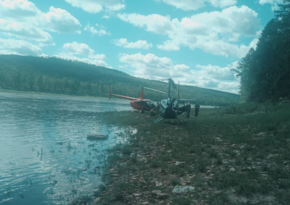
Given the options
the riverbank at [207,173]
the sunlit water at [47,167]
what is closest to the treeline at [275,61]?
the riverbank at [207,173]

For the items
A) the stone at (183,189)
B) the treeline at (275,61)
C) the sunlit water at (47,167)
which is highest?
the treeline at (275,61)

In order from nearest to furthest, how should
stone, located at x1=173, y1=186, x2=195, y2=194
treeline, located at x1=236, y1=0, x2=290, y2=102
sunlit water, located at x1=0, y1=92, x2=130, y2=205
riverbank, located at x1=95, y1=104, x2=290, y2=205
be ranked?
riverbank, located at x1=95, y1=104, x2=290, y2=205, stone, located at x1=173, y1=186, x2=195, y2=194, sunlit water, located at x1=0, y1=92, x2=130, y2=205, treeline, located at x1=236, y1=0, x2=290, y2=102

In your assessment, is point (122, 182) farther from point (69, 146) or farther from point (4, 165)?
point (69, 146)

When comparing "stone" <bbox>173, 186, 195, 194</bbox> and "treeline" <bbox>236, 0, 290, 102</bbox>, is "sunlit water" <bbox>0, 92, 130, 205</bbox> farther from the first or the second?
"treeline" <bbox>236, 0, 290, 102</bbox>

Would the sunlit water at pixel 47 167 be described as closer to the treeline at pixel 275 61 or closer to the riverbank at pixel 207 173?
the riverbank at pixel 207 173

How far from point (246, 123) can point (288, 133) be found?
5767 mm

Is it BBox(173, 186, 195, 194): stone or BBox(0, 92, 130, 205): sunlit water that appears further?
BBox(0, 92, 130, 205): sunlit water

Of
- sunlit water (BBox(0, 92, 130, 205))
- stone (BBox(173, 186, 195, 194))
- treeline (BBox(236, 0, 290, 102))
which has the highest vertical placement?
treeline (BBox(236, 0, 290, 102))

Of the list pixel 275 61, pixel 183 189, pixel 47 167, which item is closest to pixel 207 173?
pixel 183 189

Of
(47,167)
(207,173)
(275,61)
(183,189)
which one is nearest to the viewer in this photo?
(183,189)

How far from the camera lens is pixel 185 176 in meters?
8.77

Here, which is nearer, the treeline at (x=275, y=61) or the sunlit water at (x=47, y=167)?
the sunlit water at (x=47, y=167)

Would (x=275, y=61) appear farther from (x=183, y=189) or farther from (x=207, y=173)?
(x=183, y=189)

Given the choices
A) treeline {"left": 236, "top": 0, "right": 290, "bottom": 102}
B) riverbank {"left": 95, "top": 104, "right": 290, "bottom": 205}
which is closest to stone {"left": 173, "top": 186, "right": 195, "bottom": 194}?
riverbank {"left": 95, "top": 104, "right": 290, "bottom": 205}
